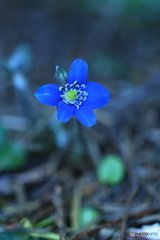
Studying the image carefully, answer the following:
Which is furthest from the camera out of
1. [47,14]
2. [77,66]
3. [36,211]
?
[47,14]

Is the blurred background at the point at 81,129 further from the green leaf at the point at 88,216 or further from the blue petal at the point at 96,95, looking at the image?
the blue petal at the point at 96,95

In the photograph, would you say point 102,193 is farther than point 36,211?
Yes

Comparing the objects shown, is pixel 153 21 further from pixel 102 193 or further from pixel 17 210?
pixel 17 210

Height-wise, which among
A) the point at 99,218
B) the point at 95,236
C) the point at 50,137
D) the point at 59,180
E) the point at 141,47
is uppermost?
the point at 141,47

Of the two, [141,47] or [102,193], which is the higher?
[141,47]

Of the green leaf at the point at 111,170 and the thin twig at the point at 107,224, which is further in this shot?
the green leaf at the point at 111,170

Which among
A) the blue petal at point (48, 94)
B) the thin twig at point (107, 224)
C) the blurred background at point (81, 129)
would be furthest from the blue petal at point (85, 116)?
the thin twig at point (107, 224)

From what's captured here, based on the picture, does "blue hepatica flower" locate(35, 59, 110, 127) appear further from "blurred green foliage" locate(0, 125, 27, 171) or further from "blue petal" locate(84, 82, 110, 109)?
"blurred green foliage" locate(0, 125, 27, 171)

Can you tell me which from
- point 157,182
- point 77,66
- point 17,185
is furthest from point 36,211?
point 77,66
